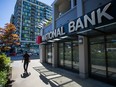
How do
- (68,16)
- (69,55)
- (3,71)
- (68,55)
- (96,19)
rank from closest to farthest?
(96,19), (3,71), (68,16), (69,55), (68,55)

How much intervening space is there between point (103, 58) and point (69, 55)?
4279mm

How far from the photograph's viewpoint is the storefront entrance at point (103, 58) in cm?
747

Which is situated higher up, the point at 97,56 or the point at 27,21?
the point at 27,21

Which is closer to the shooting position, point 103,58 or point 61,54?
point 103,58

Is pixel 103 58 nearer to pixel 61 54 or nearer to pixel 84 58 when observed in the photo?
pixel 84 58

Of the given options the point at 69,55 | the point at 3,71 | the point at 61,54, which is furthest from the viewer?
the point at 61,54

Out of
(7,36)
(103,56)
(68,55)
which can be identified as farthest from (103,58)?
(7,36)

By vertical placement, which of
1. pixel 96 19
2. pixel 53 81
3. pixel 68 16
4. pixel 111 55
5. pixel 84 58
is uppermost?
pixel 68 16

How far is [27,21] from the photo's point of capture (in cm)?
7550

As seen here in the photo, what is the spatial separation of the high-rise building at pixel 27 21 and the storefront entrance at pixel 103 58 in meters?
61.7

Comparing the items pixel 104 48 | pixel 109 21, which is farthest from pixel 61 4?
pixel 109 21

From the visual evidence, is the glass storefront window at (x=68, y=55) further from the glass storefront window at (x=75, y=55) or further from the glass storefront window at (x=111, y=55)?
the glass storefront window at (x=111, y=55)

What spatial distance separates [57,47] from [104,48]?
6947 millimetres

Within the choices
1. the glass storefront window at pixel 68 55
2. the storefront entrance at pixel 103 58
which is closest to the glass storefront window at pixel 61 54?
the glass storefront window at pixel 68 55
